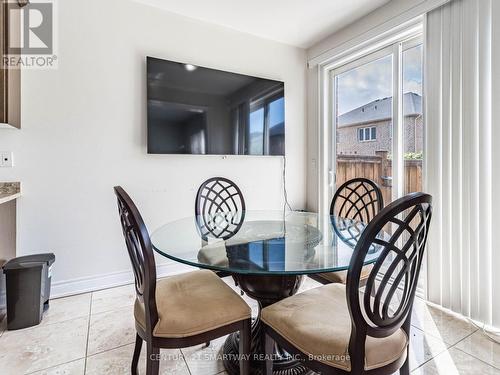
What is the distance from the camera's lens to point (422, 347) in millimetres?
1705

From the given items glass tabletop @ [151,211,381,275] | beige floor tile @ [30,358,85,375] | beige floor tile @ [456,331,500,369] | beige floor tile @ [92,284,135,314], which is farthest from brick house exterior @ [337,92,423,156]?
beige floor tile @ [30,358,85,375]

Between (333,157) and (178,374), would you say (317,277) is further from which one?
(333,157)

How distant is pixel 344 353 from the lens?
0.99 m

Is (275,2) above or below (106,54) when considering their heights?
above

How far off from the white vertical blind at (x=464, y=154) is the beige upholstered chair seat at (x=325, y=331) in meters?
1.25

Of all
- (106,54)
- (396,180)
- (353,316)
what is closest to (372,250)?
(353,316)

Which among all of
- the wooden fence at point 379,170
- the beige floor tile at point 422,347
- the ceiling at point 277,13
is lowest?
the beige floor tile at point 422,347

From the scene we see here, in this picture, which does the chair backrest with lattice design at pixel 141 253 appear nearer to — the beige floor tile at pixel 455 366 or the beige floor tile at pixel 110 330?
the beige floor tile at pixel 110 330

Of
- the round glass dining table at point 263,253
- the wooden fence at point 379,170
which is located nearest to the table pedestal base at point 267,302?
the round glass dining table at point 263,253

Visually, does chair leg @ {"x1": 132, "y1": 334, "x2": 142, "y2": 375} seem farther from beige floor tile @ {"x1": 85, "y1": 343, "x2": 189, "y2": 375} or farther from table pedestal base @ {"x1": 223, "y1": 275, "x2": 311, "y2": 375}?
table pedestal base @ {"x1": 223, "y1": 275, "x2": 311, "y2": 375}

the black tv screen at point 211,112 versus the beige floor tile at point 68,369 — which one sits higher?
the black tv screen at point 211,112

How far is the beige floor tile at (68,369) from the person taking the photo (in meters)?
1.49

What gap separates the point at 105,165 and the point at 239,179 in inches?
52.0

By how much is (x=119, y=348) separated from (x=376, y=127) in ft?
9.14
